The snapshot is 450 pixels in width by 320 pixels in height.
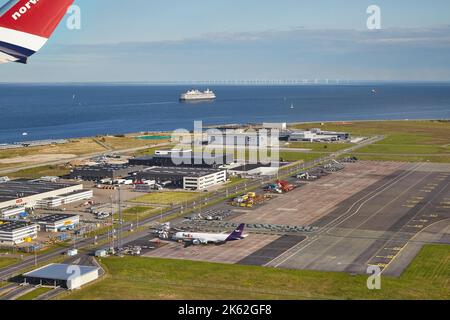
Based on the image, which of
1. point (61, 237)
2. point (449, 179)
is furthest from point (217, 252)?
point (449, 179)

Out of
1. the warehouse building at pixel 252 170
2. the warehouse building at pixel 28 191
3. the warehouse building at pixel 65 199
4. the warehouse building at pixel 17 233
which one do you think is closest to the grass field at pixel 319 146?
the warehouse building at pixel 252 170

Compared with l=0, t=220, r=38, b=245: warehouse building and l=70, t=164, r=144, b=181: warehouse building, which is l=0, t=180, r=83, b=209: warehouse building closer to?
l=70, t=164, r=144, b=181: warehouse building

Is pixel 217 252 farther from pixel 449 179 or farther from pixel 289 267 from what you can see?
pixel 449 179

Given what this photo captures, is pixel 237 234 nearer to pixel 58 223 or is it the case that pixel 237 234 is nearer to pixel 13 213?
pixel 58 223

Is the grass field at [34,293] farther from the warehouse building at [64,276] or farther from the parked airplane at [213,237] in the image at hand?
the parked airplane at [213,237]

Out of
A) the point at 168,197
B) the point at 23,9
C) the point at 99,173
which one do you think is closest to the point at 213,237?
the point at 168,197

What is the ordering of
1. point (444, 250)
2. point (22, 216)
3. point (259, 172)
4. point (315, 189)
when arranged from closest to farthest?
point (444, 250), point (22, 216), point (315, 189), point (259, 172)

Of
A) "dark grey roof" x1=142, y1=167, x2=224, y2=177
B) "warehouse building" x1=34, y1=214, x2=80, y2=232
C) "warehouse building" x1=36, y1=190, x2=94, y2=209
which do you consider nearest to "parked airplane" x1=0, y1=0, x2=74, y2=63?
"warehouse building" x1=34, y1=214, x2=80, y2=232
